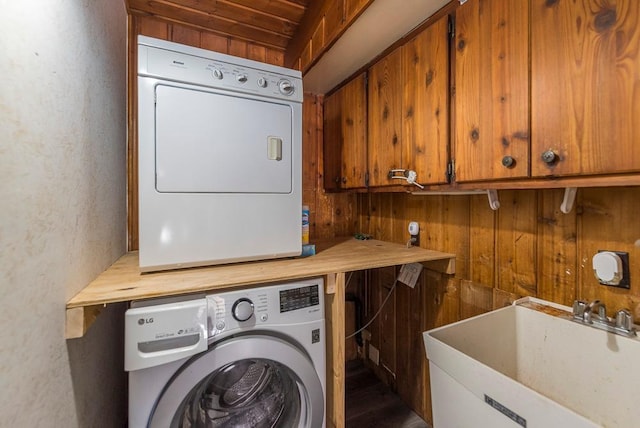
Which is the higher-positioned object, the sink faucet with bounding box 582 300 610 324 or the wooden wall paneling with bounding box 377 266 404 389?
the sink faucet with bounding box 582 300 610 324

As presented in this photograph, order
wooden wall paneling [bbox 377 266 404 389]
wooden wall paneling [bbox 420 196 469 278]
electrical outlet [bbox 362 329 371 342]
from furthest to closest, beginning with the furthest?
electrical outlet [bbox 362 329 371 342] < wooden wall paneling [bbox 377 266 404 389] < wooden wall paneling [bbox 420 196 469 278]

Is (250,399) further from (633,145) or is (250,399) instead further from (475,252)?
(633,145)

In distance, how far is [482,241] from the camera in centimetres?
136

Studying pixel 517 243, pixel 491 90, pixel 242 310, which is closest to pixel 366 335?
pixel 517 243

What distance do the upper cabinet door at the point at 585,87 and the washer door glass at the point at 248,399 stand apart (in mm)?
1204

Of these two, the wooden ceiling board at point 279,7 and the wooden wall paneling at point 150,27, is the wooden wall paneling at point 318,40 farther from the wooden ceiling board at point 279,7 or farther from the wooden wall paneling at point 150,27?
the wooden wall paneling at point 150,27

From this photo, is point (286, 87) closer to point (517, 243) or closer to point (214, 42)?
point (214, 42)

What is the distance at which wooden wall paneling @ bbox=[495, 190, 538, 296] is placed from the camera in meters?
1.16

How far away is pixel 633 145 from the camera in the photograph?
2.23ft

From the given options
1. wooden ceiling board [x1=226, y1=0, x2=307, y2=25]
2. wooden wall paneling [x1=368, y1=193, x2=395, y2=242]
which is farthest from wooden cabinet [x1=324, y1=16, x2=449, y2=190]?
wooden ceiling board [x1=226, y1=0, x2=307, y2=25]

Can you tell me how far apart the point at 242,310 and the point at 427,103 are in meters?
1.22

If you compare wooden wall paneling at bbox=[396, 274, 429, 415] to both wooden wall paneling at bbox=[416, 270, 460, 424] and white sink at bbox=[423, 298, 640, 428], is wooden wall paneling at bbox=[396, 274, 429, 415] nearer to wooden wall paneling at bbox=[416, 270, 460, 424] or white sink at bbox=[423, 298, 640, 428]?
wooden wall paneling at bbox=[416, 270, 460, 424]

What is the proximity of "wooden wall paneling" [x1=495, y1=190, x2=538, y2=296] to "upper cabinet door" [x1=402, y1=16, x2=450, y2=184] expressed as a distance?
0.34 metres

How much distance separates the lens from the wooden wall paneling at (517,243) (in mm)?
1159
